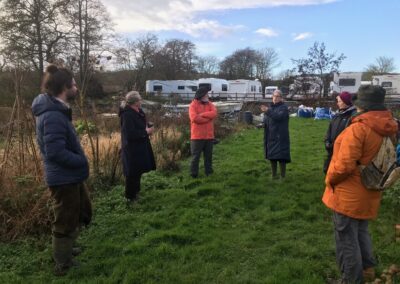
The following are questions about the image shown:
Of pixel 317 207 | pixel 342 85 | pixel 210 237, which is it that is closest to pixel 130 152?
pixel 210 237

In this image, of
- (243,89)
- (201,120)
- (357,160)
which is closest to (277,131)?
(201,120)

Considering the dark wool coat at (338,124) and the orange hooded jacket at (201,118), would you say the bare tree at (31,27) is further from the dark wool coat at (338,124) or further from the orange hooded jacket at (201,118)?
the dark wool coat at (338,124)

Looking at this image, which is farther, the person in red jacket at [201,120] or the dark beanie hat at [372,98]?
the person in red jacket at [201,120]

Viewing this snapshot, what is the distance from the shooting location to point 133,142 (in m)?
6.39

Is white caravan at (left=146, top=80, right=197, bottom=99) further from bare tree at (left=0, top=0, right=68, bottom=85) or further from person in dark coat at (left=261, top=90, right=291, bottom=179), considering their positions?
person in dark coat at (left=261, top=90, right=291, bottom=179)

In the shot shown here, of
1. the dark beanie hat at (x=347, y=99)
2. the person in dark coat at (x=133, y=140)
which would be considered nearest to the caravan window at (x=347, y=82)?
the dark beanie hat at (x=347, y=99)

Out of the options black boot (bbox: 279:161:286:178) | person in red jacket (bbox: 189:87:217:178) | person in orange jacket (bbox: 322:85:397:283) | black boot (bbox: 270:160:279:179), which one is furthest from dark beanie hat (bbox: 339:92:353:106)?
person in red jacket (bbox: 189:87:217:178)

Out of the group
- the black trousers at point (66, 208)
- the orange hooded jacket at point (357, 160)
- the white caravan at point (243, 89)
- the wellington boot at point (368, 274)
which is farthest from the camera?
the white caravan at point (243, 89)

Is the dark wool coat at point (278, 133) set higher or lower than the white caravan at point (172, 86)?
lower

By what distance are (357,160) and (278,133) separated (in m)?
4.30

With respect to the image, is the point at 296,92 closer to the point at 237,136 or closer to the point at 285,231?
the point at 237,136

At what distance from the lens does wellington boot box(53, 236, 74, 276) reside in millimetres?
4266

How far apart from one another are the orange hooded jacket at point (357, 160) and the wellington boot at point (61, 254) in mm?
2624

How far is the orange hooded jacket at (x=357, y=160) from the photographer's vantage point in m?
3.46
